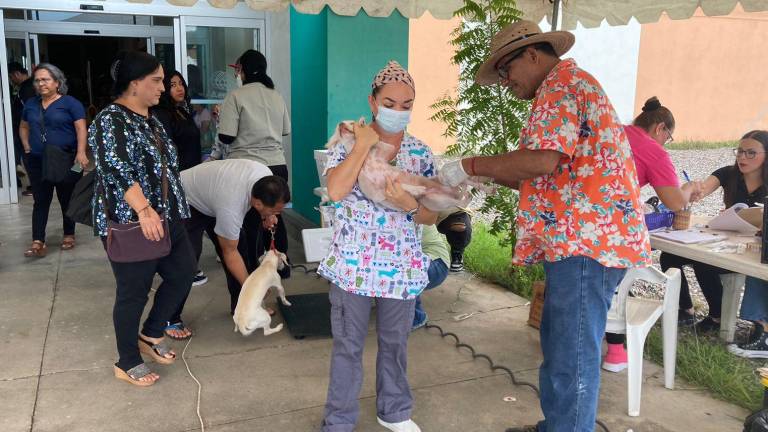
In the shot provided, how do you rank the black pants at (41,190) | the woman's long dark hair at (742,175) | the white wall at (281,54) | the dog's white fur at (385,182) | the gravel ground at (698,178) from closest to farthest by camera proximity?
the dog's white fur at (385,182)
the woman's long dark hair at (742,175)
the gravel ground at (698,178)
the black pants at (41,190)
the white wall at (281,54)

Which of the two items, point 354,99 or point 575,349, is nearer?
point 575,349

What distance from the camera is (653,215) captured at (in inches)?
144

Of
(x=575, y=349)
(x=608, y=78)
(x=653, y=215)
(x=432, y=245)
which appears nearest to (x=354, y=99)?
(x=432, y=245)

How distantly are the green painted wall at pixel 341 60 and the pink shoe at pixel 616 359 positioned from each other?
3.19 metres

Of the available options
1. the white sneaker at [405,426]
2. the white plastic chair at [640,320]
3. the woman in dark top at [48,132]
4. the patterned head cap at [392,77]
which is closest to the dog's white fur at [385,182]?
the patterned head cap at [392,77]

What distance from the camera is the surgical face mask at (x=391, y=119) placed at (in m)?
2.35

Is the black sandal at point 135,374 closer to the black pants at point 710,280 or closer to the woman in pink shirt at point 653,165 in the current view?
the woman in pink shirt at point 653,165

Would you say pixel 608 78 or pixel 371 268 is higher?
pixel 608 78

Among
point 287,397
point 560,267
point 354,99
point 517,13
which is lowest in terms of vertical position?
point 287,397

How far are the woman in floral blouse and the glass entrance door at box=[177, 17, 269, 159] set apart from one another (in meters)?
5.34

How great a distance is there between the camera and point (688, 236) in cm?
342

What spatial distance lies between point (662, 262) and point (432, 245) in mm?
1646

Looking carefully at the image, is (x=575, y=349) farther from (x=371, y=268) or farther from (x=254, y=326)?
(x=254, y=326)

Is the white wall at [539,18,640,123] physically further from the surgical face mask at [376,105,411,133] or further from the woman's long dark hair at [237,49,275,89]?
the surgical face mask at [376,105,411,133]
